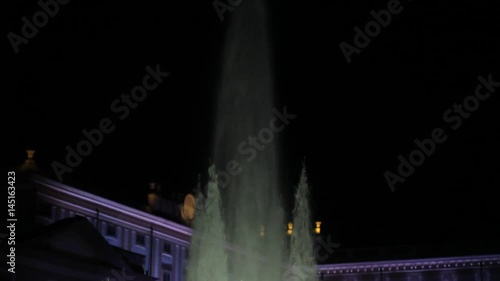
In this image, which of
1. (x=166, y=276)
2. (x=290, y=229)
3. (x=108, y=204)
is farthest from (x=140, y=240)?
(x=290, y=229)

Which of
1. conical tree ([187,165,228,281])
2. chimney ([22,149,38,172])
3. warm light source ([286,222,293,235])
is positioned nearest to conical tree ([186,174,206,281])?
conical tree ([187,165,228,281])

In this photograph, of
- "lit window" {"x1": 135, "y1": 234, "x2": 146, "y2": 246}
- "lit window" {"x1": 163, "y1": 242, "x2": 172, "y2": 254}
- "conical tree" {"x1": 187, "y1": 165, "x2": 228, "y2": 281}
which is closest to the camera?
"conical tree" {"x1": 187, "y1": 165, "x2": 228, "y2": 281}

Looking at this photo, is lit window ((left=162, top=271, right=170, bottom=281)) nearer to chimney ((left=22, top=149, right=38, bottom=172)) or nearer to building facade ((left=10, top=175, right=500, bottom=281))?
building facade ((left=10, top=175, right=500, bottom=281))

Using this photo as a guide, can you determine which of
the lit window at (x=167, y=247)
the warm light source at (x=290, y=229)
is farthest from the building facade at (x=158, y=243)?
the warm light source at (x=290, y=229)

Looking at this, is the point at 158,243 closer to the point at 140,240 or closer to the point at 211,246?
the point at 140,240

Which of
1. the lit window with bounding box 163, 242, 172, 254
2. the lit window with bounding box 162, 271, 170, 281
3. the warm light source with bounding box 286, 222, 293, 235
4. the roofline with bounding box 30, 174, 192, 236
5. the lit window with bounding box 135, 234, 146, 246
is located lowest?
the lit window with bounding box 162, 271, 170, 281

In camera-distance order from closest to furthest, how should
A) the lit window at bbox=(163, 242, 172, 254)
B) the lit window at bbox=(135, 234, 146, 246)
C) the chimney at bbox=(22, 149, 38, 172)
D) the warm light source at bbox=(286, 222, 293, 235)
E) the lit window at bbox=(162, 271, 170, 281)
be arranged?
the chimney at bbox=(22, 149, 38, 172) → the lit window at bbox=(135, 234, 146, 246) → the lit window at bbox=(162, 271, 170, 281) → the lit window at bbox=(163, 242, 172, 254) → the warm light source at bbox=(286, 222, 293, 235)

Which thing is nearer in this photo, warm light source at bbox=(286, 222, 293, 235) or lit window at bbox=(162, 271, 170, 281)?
lit window at bbox=(162, 271, 170, 281)

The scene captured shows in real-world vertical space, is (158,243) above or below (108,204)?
below

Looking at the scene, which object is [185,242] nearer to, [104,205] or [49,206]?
[104,205]

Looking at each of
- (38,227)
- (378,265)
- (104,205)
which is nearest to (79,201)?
(104,205)

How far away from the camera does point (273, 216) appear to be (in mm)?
57094

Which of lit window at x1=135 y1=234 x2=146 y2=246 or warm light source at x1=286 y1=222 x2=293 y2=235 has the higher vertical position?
warm light source at x1=286 y1=222 x2=293 y2=235

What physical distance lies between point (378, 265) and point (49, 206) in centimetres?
3282
